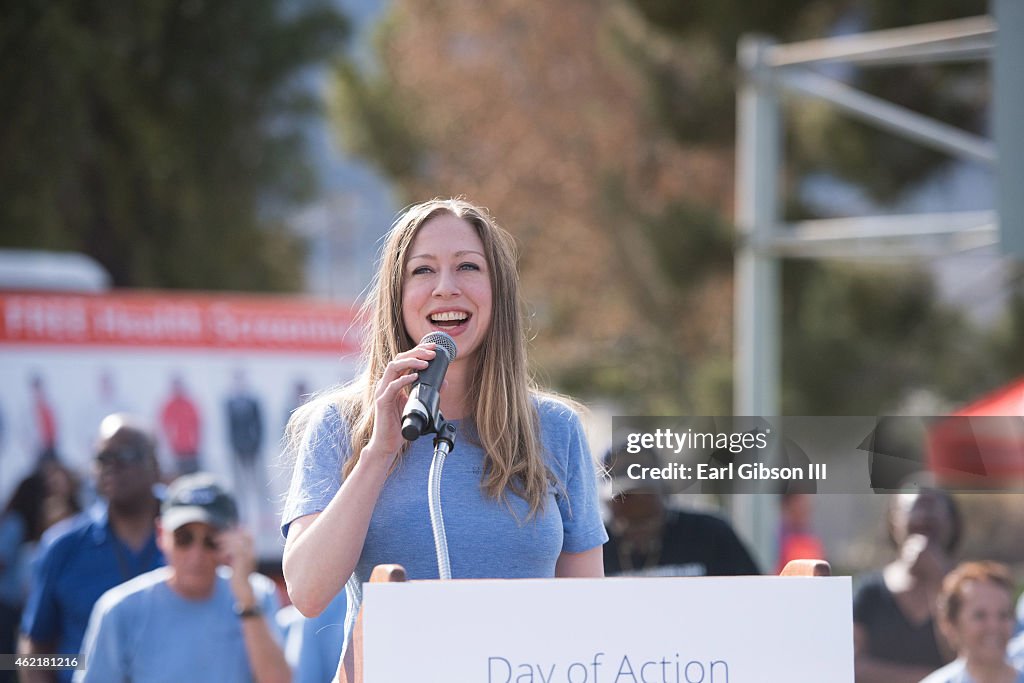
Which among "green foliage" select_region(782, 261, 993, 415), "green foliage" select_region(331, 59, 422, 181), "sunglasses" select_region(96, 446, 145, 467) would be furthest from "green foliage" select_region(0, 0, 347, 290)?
"sunglasses" select_region(96, 446, 145, 467)

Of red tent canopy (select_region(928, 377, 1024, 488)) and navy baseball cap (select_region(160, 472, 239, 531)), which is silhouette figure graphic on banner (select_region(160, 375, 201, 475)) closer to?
navy baseball cap (select_region(160, 472, 239, 531))

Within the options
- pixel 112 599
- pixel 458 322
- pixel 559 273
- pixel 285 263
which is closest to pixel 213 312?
pixel 112 599

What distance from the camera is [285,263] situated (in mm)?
20953

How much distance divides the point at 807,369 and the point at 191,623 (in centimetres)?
1189

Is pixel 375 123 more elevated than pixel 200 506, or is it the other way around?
pixel 375 123

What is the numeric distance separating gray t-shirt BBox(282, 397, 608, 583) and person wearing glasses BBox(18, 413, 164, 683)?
271cm

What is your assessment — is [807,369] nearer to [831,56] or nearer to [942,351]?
[942,351]

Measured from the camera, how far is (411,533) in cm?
260

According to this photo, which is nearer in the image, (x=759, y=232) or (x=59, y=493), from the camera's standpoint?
(x=59, y=493)

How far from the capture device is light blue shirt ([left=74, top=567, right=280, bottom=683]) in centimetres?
457

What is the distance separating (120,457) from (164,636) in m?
1.08

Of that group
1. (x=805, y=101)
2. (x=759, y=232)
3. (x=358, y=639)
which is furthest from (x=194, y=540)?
(x=805, y=101)

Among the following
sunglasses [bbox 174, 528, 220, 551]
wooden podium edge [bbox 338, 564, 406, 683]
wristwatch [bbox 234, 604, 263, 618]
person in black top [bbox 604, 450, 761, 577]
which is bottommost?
wooden podium edge [bbox 338, 564, 406, 683]

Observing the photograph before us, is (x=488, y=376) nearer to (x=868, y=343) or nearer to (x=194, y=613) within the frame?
(x=194, y=613)
